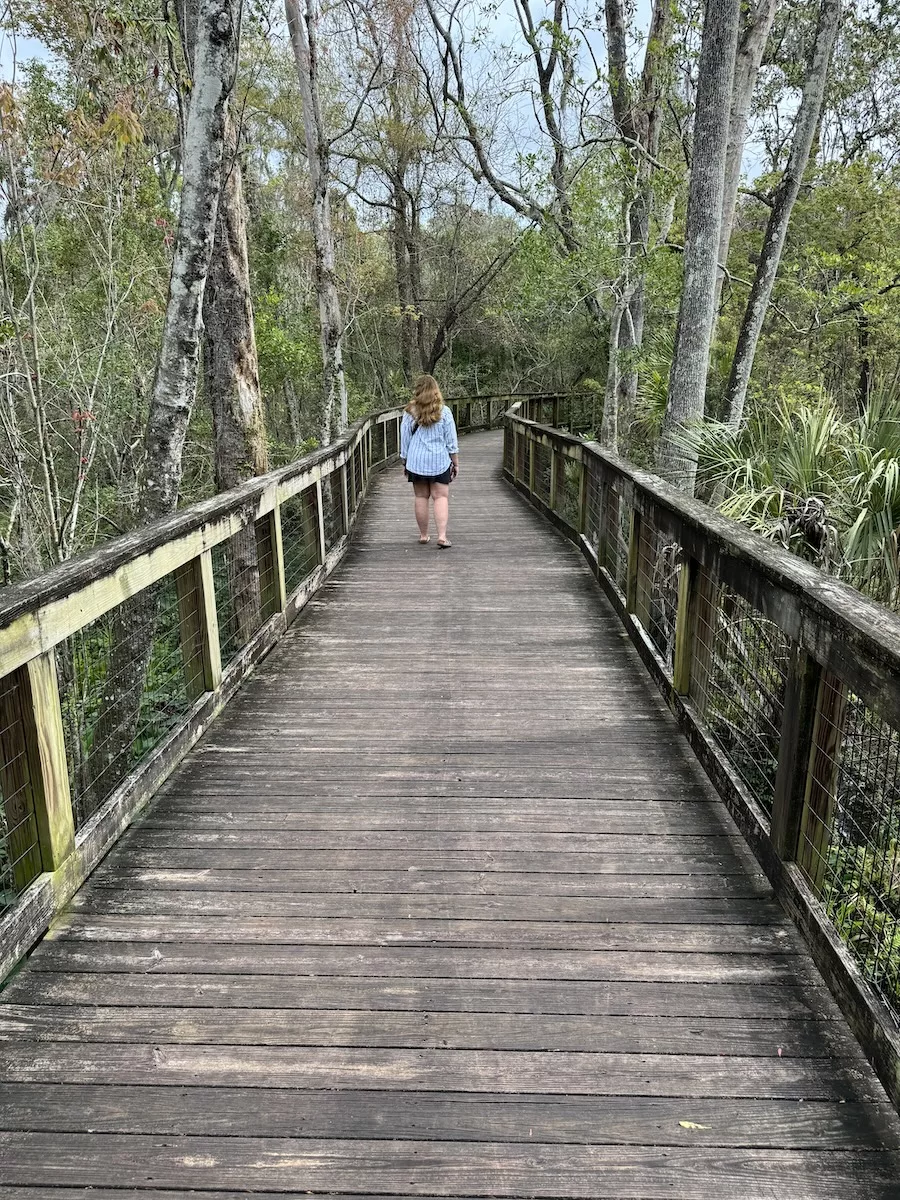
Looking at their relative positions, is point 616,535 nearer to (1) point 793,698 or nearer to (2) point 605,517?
(2) point 605,517

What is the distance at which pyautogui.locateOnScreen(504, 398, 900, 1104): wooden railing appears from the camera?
7.36ft

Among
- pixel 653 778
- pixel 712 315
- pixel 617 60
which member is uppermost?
pixel 617 60

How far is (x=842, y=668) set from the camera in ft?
7.69

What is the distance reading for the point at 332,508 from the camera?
27.6ft

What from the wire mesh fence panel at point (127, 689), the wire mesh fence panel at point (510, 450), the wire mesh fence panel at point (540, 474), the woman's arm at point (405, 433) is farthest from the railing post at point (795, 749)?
the wire mesh fence panel at point (510, 450)

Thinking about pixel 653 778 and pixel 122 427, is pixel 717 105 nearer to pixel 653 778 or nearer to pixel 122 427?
pixel 653 778

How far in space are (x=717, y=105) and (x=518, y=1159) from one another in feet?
24.5

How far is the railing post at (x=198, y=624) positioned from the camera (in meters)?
3.99

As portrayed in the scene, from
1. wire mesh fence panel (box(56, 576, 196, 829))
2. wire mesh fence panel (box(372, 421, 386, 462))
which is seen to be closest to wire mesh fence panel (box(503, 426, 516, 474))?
wire mesh fence panel (box(372, 421, 386, 462))

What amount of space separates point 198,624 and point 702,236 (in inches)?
219

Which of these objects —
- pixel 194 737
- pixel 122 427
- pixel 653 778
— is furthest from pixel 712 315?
pixel 122 427

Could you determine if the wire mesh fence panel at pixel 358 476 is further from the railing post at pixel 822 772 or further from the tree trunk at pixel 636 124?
the railing post at pixel 822 772

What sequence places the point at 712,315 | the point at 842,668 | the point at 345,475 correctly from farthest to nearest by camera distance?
1. the point at 345,475
2. the point at 712,315
3. the point at 842,668

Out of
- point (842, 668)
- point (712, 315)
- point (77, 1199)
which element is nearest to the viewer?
→ point (77, 1199)
